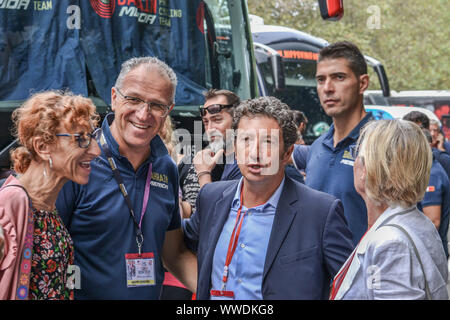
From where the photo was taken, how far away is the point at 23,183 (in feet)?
8.75

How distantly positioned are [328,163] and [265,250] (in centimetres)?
131

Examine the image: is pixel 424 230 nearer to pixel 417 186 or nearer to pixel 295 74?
pixel 417 186

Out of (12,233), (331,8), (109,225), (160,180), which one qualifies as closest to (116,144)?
(160,180)

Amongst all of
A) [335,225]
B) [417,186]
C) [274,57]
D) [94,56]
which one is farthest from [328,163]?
[274,57]

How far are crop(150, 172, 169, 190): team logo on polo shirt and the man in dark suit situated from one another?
32 cm

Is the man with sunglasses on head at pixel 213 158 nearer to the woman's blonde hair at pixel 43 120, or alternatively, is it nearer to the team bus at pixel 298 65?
the woman's blonde hair at pixel 43 120

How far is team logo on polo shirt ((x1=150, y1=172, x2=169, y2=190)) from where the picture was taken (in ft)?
11.0

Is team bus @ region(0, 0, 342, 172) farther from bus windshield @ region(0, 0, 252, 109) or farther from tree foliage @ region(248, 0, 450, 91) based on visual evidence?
tree foliage @ region(248, 0, 450, 91)

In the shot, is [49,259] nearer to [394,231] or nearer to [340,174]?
[394,231]

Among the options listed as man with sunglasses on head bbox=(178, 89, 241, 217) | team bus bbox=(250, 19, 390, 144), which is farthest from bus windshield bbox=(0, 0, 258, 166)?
team bus bbox=(250, 19, 390, 144)

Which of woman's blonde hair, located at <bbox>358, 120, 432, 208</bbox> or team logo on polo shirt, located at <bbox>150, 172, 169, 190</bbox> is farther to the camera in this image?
team logo on polo shirt, located at <bbox>150, 172, 169, 190</bbox>

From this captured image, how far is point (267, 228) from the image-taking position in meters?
2.93

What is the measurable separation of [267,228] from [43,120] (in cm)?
112
